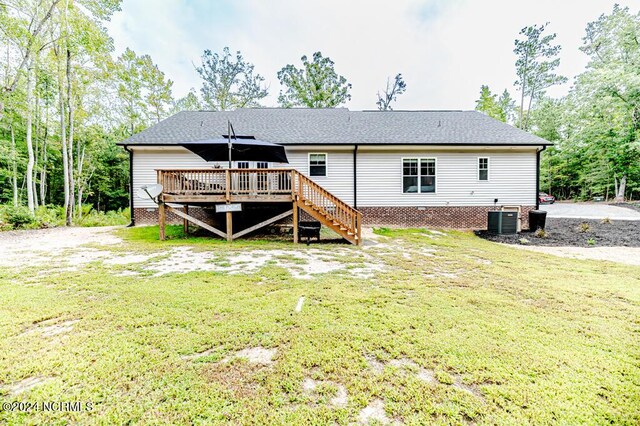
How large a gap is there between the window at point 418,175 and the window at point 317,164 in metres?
3.62

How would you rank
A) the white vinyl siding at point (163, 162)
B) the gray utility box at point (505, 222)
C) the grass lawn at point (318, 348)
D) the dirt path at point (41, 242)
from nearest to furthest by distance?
the grass lawn at point (318, 348) → the dirt path at point (41, 242) → the gray utility box at point (505, 222) → the white vinyl siding at point (163, 162)

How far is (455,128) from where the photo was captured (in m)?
12.7

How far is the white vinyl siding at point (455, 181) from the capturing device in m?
11.7

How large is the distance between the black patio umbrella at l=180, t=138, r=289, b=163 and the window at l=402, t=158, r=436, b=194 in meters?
6.11

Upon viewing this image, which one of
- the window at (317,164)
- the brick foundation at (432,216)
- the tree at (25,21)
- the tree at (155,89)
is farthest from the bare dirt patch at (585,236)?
the tree at (155,89)

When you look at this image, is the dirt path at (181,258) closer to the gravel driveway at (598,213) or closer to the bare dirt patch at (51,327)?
the bare dirt patch at (51,327)

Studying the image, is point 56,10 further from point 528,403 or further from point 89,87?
point 528,403

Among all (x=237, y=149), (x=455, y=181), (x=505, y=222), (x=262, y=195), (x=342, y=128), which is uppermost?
(x=342, y=128)

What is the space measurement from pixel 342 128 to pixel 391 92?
16.2 metres

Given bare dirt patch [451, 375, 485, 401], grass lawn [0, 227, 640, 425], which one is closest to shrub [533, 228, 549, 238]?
grass lawn [0, 227, 640, 425]

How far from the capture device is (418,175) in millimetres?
11734

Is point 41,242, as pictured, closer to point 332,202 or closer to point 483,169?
point 332,202

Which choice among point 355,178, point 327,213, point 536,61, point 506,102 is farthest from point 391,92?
point 327,213

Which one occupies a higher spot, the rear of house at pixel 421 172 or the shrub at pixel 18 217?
the rear of house at pixel 421 172
